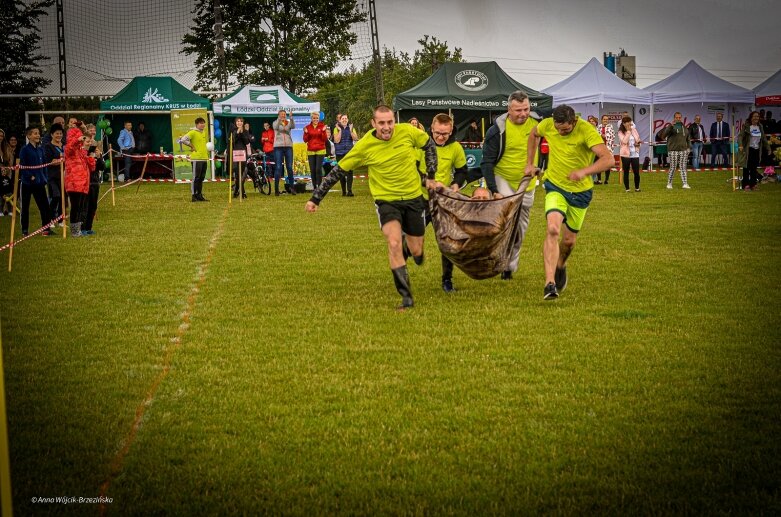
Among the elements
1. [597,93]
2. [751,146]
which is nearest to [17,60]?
[597,93]

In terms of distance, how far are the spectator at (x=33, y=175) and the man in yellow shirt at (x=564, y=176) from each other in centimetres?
998

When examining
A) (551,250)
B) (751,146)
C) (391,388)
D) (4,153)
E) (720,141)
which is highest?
(720,141)

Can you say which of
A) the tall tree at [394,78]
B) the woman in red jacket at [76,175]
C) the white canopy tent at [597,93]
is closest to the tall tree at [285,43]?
the tall tree at [394,78]

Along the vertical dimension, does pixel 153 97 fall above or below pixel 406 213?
above

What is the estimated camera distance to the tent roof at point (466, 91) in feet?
113

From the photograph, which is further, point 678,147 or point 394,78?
point 394,78

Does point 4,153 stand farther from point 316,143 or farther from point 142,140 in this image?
point 142,140

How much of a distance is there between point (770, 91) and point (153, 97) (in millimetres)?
24495

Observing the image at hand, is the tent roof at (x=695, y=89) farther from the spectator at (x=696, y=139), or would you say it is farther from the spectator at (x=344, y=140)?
the spectator at (x=344, y=140)

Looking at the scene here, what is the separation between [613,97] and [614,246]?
1017 inches

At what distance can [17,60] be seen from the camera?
44406 mm

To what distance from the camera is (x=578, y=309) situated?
30.1ft

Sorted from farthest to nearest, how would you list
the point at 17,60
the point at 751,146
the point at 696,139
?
the point at 17,60 < the point at 696,139 < the point at 751,146

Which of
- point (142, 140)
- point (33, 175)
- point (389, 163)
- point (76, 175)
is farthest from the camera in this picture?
point (142, 140)
